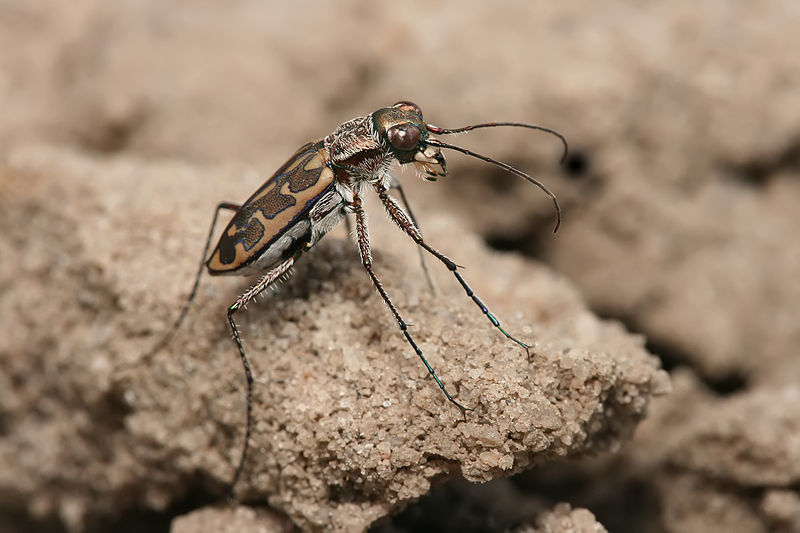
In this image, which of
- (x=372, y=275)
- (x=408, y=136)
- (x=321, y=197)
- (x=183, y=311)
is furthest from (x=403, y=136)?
(x=183, y=311)

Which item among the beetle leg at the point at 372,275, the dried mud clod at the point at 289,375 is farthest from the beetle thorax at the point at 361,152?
the dried mud clod at the point at 289,375

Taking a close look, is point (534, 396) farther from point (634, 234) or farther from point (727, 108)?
point (727, 108)

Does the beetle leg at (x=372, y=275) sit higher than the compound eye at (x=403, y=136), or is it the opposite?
the compound eye at (x=403, y=136)

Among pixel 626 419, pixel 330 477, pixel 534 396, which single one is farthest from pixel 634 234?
pixel 330 477

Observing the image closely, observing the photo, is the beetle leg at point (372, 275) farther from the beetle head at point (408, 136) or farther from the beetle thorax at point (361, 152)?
the beetle head at point (408, 136)

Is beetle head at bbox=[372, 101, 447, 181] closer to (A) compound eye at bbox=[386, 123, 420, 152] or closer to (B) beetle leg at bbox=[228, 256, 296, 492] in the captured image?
(A) compound eye at bbox=[386, 123, 420, 152]

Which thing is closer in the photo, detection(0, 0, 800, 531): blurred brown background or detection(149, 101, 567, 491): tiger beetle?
detection(149, 101, 567, 491): tiger beetle

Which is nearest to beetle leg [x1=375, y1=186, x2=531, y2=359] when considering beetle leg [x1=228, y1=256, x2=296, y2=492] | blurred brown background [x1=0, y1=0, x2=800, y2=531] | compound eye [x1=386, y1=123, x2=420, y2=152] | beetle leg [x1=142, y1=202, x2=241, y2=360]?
compound eye [x1=386, y1=123, x2=420, y2=152]

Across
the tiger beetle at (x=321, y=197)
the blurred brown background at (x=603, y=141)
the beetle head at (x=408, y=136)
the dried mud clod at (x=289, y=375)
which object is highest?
the blurred brown background at (x=603, y=141)
